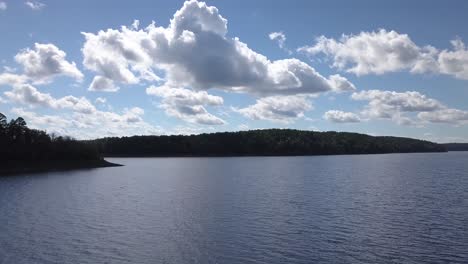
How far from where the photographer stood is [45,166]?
117 m

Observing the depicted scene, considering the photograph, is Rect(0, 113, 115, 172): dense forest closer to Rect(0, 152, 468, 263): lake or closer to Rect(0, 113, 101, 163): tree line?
Rect(0, 113, 101, 163): tree line

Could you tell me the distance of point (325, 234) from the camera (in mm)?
29812

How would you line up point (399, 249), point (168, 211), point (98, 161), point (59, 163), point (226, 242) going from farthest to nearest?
point (98, 161)
point (59, 163)
point (168, 211)
point (226, 242)
point (399, 249)

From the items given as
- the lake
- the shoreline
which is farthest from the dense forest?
the lake

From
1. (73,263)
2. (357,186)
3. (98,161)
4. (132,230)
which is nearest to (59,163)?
(98,161)

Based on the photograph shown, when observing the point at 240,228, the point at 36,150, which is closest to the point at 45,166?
the point at 36,150

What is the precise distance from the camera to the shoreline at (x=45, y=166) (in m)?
105

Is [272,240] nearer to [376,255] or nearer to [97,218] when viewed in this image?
[376,255]

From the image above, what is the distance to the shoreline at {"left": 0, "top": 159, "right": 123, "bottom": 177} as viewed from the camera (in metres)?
105

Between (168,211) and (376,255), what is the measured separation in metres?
22.7

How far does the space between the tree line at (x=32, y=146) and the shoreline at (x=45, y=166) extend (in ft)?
3.88

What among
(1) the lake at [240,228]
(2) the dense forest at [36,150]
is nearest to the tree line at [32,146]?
(2) the dense forest at [36,150]

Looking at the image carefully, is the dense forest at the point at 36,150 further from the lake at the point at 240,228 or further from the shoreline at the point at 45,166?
the lake at the point at 240,228

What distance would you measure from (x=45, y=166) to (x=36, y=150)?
4911mm
